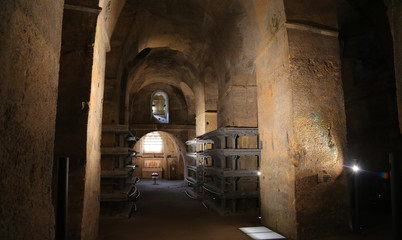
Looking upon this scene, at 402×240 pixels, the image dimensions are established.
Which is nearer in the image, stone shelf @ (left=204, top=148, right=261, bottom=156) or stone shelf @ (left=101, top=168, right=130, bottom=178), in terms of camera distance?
stone shelf @ (left=101, top=168, right=130, bottom=178)

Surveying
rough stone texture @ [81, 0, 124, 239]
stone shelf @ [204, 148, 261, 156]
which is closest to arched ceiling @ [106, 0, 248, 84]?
rough stone texture @ [81, 0, 124, 239]

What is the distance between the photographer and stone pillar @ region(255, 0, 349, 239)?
16.1ft

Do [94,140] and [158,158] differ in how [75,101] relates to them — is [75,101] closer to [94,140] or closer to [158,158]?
[94,140]

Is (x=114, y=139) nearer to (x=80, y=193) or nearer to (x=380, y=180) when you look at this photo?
(x=80, y=193)

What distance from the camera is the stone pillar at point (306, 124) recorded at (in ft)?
16.1

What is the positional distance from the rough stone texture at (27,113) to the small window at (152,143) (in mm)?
24085

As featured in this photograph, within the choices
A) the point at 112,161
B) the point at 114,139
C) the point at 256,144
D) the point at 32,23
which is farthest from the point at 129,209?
the point at 32,23

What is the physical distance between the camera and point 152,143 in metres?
25.9

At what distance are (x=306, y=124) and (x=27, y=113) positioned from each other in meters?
4.54

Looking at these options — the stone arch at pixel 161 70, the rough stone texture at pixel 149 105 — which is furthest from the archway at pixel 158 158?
the stone arch at pixel 161 70

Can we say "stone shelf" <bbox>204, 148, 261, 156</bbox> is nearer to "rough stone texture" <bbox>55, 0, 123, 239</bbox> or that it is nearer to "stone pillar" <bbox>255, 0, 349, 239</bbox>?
"stone pillar" <bbox>255, 0, 349, 239</bbox>

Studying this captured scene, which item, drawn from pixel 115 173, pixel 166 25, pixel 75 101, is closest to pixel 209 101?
pixel 166 25

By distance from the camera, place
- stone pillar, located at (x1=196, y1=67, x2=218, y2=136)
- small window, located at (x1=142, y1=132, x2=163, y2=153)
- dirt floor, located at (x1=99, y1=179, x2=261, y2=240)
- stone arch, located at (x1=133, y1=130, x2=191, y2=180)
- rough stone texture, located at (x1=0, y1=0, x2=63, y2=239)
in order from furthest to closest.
→ small window, located at (x1=142, y1=132, x2=163, y2=153) < stone arch, located at (x1=133, y1=130, x2=191, y2=180) < stone pillar, located at (x1=196, y1=67, x2=218, y2=136) < dirt floor, located at (x1=99, y1=179, x2=261, y2=240) < rough stone texture, located at (x1=0, y1=0, x2=63, y2=239)

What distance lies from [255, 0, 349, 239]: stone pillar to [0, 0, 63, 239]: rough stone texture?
13.5 feet
